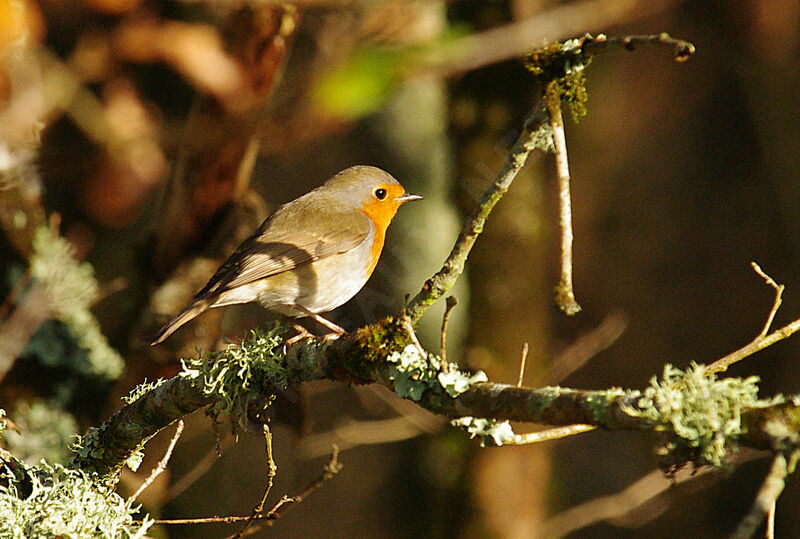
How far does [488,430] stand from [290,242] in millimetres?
1902

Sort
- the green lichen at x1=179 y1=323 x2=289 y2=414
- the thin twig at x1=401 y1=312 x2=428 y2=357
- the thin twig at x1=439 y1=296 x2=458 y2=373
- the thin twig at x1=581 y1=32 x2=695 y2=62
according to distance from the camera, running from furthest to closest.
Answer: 1. the green lichen at x1=179 y1=323 x2=289 y2=414
2. the thin twig at x1=401 y1=312 x2=428 y2=357
3. the thin twig at x1=439 y1=296 x2=458 y2=373
4. the thin twig at x1=581 y1=32 x2=695 y2=62

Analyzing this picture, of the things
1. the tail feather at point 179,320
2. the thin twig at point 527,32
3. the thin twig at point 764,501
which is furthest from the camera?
the thin twig at point 527,32

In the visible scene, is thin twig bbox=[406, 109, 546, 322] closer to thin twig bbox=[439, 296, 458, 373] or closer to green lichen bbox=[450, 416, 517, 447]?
thin twig bbox=[439, 296, 458, 373]

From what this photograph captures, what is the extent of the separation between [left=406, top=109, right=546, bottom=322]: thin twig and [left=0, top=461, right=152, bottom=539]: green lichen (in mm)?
904

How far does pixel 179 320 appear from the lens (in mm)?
3219

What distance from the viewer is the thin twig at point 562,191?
1713mm

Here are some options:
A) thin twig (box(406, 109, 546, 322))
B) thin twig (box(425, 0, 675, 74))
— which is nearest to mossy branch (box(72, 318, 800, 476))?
thin twig (box(406, 109, 546, 322))

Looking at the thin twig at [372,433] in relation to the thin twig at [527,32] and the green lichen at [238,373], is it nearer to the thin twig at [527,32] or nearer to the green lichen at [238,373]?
the thin twig at [527,32]

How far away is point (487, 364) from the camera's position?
4.41m

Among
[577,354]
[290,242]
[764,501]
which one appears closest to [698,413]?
[764,501]

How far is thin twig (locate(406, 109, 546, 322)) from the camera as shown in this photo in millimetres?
1743

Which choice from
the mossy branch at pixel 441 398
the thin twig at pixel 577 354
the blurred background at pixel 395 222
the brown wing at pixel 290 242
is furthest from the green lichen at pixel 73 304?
the thin twig at pixel 577 354

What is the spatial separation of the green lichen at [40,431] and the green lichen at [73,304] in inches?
10.4

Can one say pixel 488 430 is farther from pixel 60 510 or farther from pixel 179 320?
pixel 179 320
